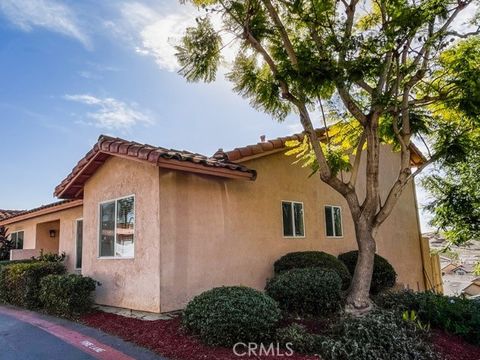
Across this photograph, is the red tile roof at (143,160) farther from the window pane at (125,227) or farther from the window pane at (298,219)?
the window pane at (298,219)

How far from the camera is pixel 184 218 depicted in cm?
900

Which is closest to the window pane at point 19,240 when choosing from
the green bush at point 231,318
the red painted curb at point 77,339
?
the red painted curb at point 77,339

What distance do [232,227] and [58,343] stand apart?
16.4 feet

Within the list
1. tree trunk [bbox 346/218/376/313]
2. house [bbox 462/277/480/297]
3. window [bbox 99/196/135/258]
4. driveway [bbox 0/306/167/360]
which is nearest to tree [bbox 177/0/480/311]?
tree trunk [bbox 346/218/376/313]

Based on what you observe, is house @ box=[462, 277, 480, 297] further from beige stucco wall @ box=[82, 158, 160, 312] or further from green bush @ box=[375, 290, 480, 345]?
beige stucco wall @ box=[82, 158, 160, 312]

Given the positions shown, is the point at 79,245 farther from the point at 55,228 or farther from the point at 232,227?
the point at 232,227

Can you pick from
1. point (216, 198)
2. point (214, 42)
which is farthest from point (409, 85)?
point (216, 198)

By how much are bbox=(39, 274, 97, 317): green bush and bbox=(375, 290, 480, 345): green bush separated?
→ 748 centimetres

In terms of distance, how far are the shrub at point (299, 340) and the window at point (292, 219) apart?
5.40 metres

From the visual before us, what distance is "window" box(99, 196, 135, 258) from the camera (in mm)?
9266

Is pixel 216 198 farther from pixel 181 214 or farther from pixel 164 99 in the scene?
pixel 164 99

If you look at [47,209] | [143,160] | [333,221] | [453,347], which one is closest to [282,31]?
[143,160]

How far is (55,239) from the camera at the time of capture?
57.7ft

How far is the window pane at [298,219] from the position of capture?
40.7ft
